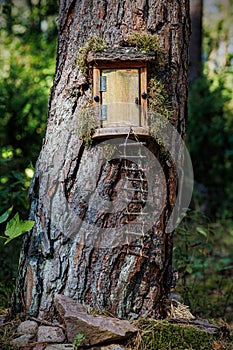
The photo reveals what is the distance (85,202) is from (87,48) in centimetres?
91

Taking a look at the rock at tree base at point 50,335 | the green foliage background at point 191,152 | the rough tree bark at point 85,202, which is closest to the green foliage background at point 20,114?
the green foliage background at point 191,152

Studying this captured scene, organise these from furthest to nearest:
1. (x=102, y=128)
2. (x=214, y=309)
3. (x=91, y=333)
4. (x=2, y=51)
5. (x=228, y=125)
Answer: (x=2, y=51)
(x=228, y=125)
(x=214, y=309)
(x=102, y=128)
(x=91, y=333)

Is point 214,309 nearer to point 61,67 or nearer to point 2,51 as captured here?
point 61,67

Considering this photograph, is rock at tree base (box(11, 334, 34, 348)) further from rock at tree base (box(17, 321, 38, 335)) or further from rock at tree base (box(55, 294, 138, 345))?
rock at tree base (box(55, 294, 138, 345))

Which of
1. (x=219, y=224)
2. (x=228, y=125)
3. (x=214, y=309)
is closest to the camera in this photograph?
(x=214, y=309)

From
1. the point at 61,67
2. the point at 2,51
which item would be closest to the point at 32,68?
the point at 2,51

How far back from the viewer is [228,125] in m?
7.66

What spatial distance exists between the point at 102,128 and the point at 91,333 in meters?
1.14

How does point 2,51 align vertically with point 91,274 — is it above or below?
above

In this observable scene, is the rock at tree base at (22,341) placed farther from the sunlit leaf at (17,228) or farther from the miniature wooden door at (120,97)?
the miniature wooden door at (120,97)

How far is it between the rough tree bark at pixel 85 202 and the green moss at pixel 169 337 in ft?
0.42

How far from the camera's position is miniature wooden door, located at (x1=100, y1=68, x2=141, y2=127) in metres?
2.66

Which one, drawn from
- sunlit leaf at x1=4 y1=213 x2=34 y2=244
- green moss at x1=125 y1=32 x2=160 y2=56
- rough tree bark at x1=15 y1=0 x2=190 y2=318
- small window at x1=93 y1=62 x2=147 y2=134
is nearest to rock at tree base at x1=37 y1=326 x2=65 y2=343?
rough tree bark at x1=15 y1=0 x2=190 y2=318

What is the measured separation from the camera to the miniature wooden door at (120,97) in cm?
266
